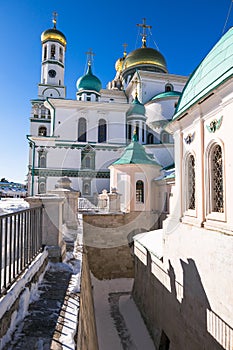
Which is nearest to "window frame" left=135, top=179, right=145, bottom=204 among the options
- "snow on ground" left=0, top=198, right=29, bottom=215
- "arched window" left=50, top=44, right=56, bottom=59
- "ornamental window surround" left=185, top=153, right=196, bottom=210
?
"ornamental window surround" left=185, top=153, right=196, bottom=210

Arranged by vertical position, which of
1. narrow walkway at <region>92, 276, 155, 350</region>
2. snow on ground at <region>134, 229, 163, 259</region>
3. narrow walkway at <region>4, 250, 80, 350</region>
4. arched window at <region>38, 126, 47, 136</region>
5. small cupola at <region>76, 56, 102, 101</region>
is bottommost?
narrow walkway at <region>92, 276, 155, 350</region>

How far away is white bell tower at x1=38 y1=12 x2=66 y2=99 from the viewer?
92.2ft

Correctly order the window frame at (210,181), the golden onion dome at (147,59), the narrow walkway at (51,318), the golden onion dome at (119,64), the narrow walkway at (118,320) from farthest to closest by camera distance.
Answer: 1. the golden onion dome at (119,64)
2. the golden onion dome at (147,59)
3. the narrow walkway at (118,320)
4. the window frame at (210,181)
5. the narrow walkway at (51,318)

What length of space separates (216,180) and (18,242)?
3.90 m

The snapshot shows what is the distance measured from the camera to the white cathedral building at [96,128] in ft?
70.5

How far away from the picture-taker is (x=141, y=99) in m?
25.4

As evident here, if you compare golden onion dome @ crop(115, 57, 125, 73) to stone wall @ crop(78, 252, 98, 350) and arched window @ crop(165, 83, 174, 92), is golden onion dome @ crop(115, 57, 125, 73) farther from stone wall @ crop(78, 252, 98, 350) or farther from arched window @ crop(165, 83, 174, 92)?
stone wall @ crop(78, 252, 98, 350)

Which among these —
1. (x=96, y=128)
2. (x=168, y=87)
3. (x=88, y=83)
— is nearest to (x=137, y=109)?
(x=96, y=128)

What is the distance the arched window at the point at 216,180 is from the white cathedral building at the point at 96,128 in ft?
53.0

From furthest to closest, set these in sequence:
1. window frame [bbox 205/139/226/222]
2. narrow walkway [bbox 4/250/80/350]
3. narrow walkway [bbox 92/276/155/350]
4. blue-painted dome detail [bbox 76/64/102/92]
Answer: blue-painted dome detail [bbox 76/64/102/92]
narrow walkway [bbox 92/276/155/350]
window frame [bbox 205/139/226/222]
narrow walkway [bbox 4/250/80/350]

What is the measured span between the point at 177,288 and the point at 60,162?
57.6 feet

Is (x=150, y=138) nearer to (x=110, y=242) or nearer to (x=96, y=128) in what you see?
(x=96, y=128)

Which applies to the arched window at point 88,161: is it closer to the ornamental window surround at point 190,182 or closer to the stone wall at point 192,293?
the stone wall at point 192,293

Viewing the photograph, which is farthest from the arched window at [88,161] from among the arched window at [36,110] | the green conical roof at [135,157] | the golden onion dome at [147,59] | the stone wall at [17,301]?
the stone wall at [17,301]
